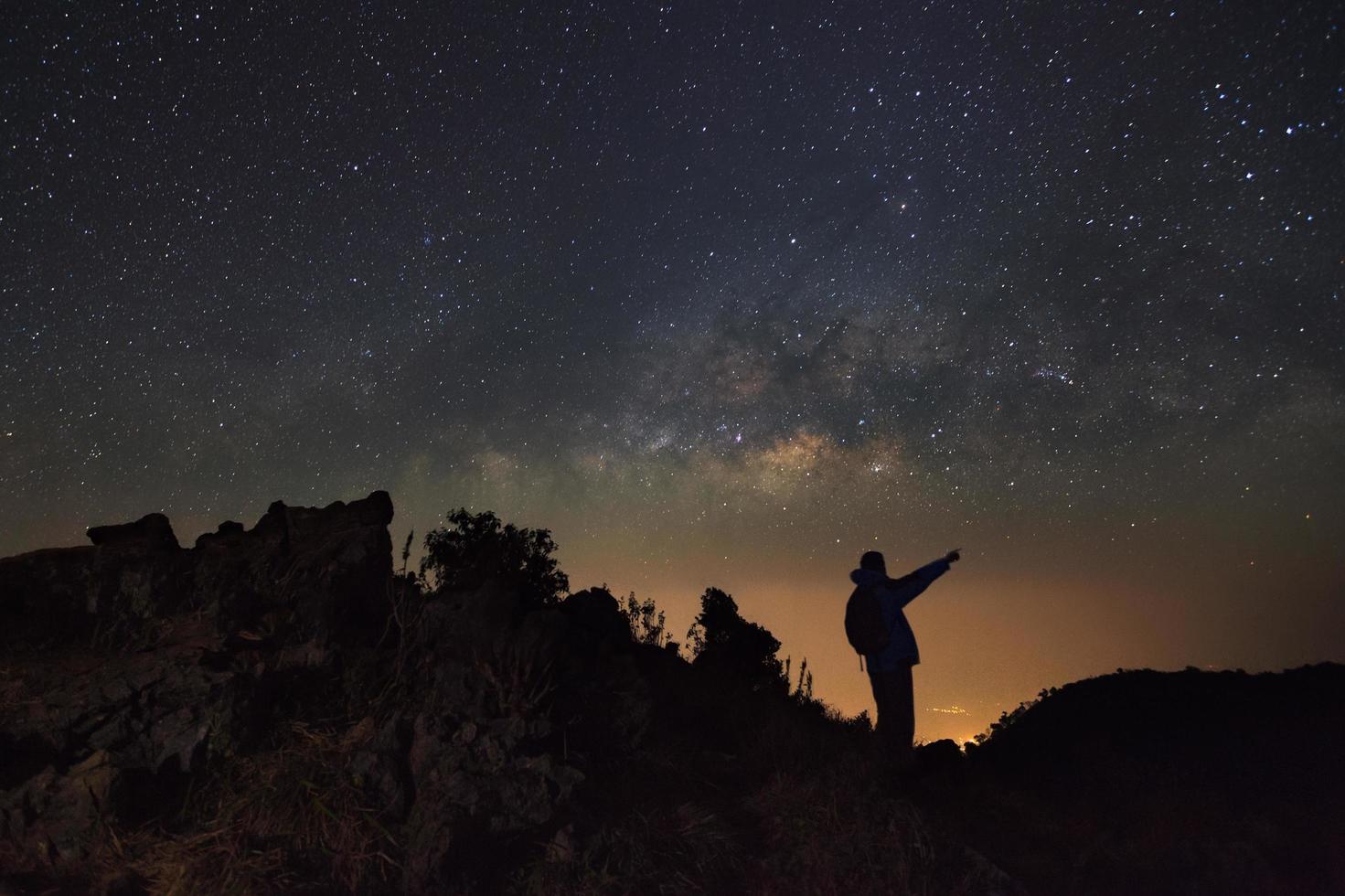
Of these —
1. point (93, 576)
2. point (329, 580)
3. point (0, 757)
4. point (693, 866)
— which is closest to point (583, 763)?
point (693, 866)

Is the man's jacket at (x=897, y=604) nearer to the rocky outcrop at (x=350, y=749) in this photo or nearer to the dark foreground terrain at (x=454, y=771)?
the dark foreground terrain at (x=454, y=771)

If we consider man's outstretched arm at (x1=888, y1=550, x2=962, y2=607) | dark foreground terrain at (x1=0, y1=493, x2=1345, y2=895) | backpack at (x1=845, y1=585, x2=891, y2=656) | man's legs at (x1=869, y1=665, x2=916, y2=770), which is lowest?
dark foreground terrain at (x1=0, y1=493, x2=1345, y2=895)

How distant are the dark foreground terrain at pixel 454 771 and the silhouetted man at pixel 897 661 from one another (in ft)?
1.52

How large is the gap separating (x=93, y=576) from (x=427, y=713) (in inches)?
153

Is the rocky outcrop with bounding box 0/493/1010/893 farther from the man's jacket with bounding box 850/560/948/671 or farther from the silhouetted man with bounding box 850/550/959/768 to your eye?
the man's jacket with bounding box 850/560/948/671

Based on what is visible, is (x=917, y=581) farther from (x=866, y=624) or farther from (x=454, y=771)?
(x=454, y=771)

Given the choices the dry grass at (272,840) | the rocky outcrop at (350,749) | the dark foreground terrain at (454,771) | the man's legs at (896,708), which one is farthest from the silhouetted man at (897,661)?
the dry grass at (272,840)

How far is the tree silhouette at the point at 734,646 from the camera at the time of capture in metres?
12.5

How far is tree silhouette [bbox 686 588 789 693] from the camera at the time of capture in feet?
41.0

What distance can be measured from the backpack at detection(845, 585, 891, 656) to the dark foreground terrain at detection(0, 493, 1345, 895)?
110cm

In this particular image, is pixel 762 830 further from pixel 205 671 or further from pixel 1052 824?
pixel 205 671

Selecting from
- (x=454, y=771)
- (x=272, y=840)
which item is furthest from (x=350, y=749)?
(x=454, y=771)

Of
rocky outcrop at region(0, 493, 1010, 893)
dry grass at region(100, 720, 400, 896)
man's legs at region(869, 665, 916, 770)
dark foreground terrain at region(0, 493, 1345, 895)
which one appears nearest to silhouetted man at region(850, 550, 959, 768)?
man's legs at region(869, 665, 916, 770)

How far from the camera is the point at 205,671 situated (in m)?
7.04
